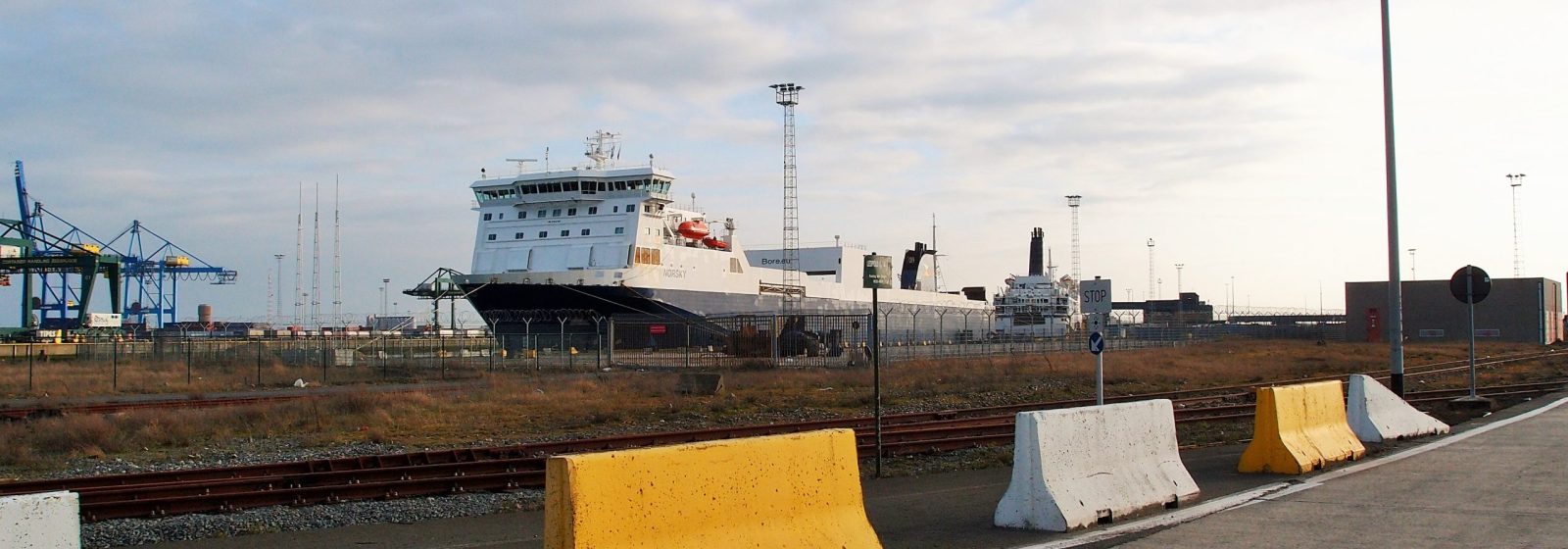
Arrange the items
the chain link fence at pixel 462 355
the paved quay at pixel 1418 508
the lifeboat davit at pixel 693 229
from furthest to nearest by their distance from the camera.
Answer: the lifeboat davit at pixel 693 229 → the chain link fence at pixel 462 355 → the paved quay at pixel 1418 508

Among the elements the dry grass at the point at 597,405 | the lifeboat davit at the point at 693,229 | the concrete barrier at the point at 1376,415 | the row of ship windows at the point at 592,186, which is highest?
the row of ship windows at the point at 592,186

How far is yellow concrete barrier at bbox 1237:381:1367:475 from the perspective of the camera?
11.7 m

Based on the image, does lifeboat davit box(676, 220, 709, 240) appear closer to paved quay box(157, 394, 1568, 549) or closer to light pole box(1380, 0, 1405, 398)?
light pole box(1380, 0, 1405, 398)

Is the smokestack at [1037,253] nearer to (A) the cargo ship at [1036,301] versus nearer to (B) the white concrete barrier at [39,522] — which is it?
(A) the cargo ship at [1036,301]

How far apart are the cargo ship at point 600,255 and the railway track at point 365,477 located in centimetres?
3253

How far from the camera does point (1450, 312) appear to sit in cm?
5872

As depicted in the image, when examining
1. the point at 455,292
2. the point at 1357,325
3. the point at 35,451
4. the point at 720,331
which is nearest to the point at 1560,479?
the point at 35,451

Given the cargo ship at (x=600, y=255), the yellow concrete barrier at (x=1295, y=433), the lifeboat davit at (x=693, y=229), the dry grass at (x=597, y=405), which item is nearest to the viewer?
the yellow concrete barrier at (x=1295, y=433)

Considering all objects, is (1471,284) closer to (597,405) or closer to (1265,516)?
(1265,516)

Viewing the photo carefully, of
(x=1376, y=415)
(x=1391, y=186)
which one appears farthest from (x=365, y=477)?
(x=1391, y=186)

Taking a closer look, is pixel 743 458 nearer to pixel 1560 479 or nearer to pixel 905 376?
pixel 1560 479

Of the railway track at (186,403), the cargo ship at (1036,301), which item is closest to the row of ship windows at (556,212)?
the railway track at (186,403)

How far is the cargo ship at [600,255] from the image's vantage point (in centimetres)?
4934

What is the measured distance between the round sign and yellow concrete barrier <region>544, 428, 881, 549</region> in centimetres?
1515
